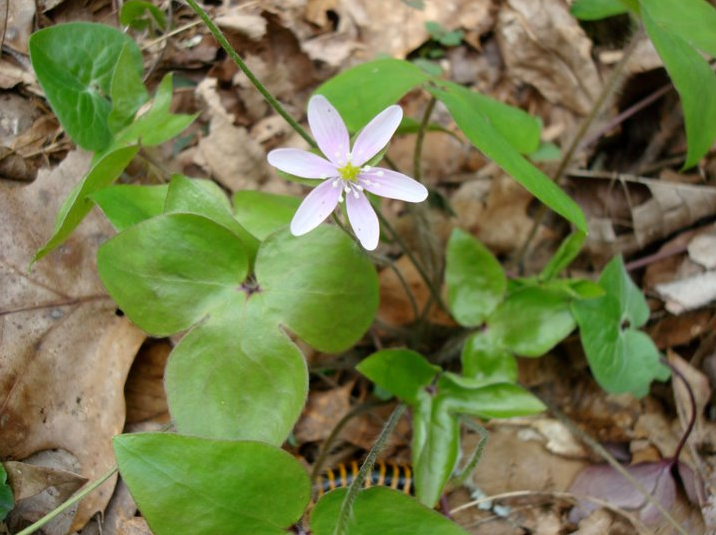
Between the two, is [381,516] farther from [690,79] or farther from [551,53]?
[551,53]

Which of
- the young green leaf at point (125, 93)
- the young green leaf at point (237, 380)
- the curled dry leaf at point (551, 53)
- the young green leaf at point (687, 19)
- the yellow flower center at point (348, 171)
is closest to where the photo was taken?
the yellow flower center at point (348, 171)

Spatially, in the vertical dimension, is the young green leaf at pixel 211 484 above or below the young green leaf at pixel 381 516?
above

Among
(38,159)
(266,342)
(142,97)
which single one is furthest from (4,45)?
(266,342)

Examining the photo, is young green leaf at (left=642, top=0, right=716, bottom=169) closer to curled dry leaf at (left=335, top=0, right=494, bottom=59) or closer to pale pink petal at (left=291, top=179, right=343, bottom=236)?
pale pink petal at (left=291, top=179, right=343, bottom=236)

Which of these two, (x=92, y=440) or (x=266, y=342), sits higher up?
(x=266, y=342)

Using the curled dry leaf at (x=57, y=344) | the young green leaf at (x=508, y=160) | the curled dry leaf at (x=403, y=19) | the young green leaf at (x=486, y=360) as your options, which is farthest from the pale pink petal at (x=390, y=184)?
the curled dry leaf at (x=403, y=19)

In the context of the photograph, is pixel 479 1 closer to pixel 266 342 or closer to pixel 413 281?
pixel 413 281

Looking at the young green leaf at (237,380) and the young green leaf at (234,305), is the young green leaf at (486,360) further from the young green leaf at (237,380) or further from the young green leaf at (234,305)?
the young green leaf at (237,380)
